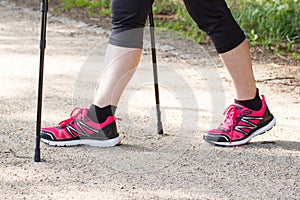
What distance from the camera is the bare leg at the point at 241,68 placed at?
3396 millimetres


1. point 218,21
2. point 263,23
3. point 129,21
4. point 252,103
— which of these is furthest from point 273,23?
point 129,21

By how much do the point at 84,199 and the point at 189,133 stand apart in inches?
44.2

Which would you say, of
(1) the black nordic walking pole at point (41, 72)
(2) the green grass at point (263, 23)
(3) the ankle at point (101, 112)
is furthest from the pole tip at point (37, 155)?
(2) the green grass at point (263, 23)

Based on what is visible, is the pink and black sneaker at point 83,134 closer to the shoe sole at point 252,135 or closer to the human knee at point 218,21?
the shoe sole at point 252,135

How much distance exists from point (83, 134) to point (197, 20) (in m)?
0.83

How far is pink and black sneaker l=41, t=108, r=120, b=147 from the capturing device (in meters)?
3.38

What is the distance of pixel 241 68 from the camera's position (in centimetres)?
342

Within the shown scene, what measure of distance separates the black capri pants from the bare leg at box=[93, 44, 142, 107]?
0.04 metres

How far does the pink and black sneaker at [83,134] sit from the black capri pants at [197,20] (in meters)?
0.43

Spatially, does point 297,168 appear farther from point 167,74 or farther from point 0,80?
point 0,80

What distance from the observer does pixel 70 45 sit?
605 centimetres

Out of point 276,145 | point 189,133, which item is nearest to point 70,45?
point 189,133

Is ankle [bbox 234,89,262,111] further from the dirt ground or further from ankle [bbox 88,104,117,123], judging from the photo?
ankle [bbox 88,104,117,123]

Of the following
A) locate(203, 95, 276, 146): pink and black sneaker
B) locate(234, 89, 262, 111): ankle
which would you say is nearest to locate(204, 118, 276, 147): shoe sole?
locate(203, 95, 276, 146): pink and black sneaker
